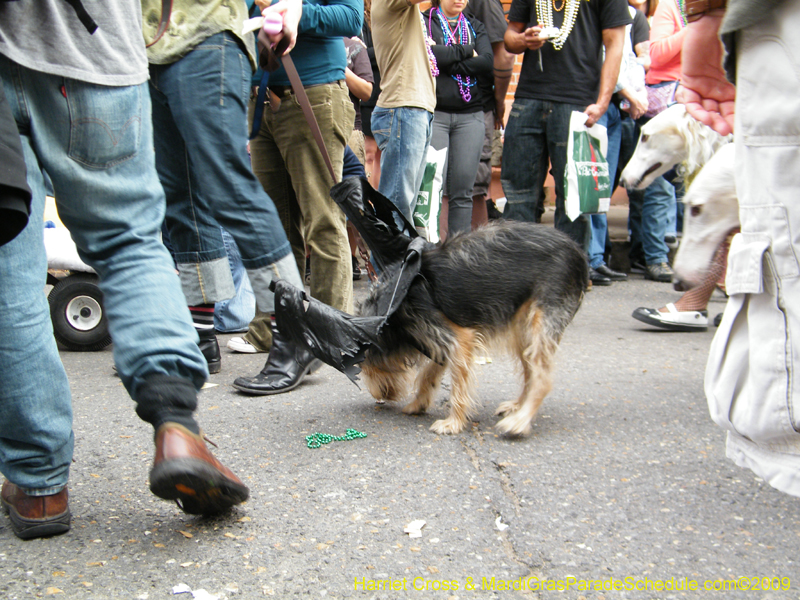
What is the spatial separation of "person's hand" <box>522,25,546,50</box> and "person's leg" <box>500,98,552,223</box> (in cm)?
38

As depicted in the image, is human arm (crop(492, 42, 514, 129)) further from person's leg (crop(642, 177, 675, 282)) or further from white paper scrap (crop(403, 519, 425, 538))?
white paper scrap (crop(403, 519, 425, 538))

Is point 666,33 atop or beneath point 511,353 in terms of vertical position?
atop

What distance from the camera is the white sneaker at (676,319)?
4.55 metres

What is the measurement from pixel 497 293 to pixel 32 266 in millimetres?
1631

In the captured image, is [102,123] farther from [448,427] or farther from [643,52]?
[643,52]

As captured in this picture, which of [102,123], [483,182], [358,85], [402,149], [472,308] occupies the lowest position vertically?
[472,308]

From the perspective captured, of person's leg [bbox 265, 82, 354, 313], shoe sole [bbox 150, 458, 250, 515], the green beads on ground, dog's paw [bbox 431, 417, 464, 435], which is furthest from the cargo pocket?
person's leg [bbox 265, 82, 354, 313]

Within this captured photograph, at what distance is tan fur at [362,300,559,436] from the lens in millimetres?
2728

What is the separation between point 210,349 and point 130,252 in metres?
1.81

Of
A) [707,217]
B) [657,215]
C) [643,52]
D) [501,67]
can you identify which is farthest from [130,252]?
[643,52]

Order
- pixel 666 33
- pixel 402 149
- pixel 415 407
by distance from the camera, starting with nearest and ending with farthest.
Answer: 1. pixel 415 407
2. pixel 402 149
3. pixel 666 33

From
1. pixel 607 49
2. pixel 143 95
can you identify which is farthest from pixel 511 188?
pixel 143 95

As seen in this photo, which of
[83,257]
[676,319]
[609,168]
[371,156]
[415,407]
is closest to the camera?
[83,257]

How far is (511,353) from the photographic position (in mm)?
2910
